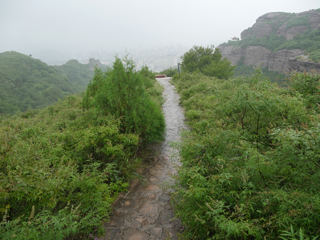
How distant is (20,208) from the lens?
89.0 inches

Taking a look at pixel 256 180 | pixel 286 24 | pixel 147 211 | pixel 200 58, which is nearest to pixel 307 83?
pixel 256 180

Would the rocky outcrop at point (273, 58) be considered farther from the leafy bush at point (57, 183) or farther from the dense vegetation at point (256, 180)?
the leafy bush at point (57, 183)

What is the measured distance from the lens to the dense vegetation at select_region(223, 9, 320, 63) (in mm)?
39744

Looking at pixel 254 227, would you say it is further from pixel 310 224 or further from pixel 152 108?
pixel 152 108

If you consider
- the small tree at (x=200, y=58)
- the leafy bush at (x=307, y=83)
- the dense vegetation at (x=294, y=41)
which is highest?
the dense vegetation at (x=294, y=41)

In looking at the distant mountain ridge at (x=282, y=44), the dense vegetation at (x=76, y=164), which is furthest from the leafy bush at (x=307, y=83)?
the distant mountain ridge at (x=282, y=44)

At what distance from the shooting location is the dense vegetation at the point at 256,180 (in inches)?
68.1

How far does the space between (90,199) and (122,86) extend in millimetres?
3066

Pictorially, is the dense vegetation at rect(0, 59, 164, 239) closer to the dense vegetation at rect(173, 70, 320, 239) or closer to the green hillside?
the dense vegetation at rect(173, 70, 320, 239)

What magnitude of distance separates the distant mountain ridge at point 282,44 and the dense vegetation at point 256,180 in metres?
38.6

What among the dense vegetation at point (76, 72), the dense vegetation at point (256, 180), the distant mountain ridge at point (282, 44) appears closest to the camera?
the dense vegetation at point (256, 180)

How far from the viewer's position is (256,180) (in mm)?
2291

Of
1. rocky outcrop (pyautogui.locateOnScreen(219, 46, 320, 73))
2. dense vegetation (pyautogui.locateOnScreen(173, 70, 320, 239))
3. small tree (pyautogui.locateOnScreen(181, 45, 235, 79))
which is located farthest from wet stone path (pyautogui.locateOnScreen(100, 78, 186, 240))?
rocky outcrop (pyautogui.locateOnScreen(219, 46, 320, 73))

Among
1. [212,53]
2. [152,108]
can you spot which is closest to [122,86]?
[152,108]
